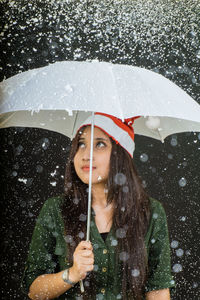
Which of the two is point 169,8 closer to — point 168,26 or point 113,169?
point 168,26

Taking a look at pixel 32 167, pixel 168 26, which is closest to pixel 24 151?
pixel 32 167

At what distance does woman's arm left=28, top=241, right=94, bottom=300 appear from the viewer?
1.24 m

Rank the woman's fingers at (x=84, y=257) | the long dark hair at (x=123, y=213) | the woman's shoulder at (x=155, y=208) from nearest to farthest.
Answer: the woman's fingers at (x=84, y=257) < the long dark hair at (x=123, y=213) < the woman's shoulder at (x=155, y=208)

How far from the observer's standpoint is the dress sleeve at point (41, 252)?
151 centimetres

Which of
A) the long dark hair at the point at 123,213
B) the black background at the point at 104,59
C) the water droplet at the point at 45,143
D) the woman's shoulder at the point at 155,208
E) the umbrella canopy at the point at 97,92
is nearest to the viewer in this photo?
the umbrella canopy at the point at 97,92

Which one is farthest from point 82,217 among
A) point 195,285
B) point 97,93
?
point 195,285

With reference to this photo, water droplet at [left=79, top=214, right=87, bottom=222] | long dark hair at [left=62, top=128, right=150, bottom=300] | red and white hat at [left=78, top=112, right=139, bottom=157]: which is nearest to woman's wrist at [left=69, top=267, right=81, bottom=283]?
long dark hair at [left=62, top=128, right=150, bottom=300]

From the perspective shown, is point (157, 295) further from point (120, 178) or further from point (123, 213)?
point (120, 178)

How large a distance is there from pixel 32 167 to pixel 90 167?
1.94 ft

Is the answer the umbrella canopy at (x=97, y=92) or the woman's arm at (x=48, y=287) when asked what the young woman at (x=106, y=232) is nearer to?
the woman's arm at (x=48, y=287)

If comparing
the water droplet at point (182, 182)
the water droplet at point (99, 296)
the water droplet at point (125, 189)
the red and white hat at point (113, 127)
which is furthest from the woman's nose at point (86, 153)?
the water droplet at point (182, 182)

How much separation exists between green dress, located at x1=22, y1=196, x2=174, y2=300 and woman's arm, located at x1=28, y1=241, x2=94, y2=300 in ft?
0.14

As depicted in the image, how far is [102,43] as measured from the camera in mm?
1952

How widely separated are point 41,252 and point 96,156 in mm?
485
